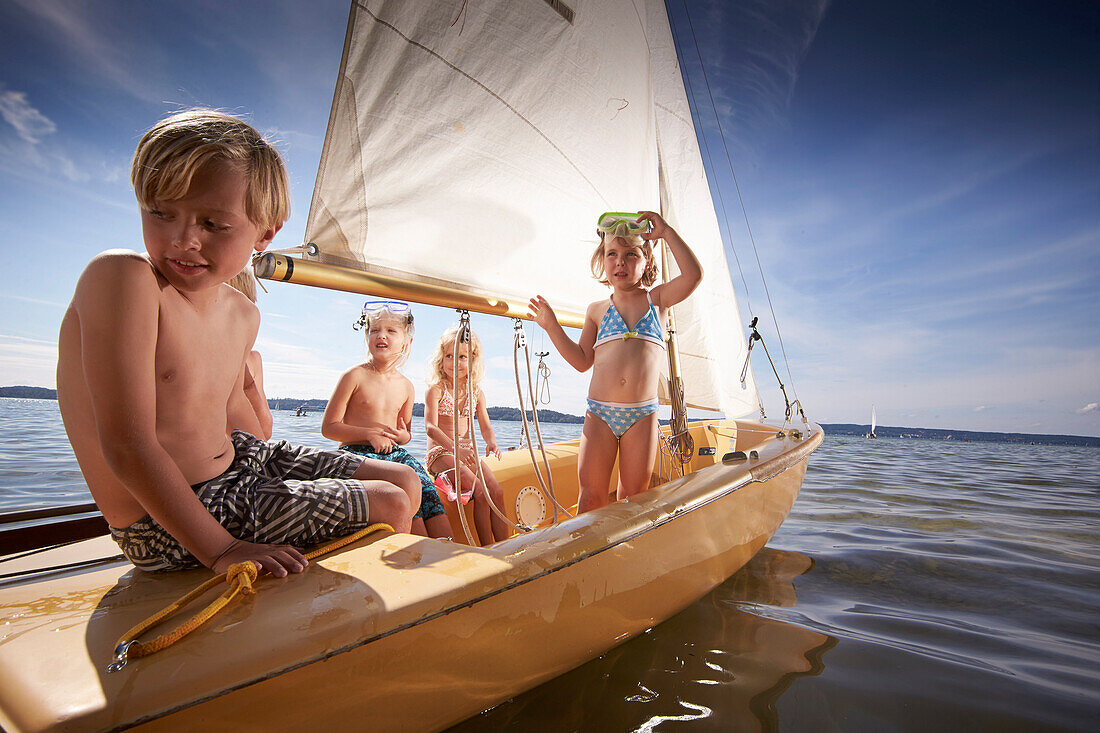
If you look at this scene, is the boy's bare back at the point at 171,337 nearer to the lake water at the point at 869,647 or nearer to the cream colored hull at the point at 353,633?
the cream colored hull at the point at 353,633

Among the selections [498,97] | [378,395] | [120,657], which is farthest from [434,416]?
[120,657]

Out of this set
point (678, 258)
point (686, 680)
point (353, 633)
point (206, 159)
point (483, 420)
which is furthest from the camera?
point (483, 420)

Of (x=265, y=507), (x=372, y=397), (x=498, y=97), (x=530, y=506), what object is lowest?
(x=530, y=506)

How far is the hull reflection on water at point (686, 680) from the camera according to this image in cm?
135

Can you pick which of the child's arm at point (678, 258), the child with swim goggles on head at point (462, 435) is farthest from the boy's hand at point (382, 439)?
the child's arm at point (678, 258)

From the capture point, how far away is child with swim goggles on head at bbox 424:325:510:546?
2.64m

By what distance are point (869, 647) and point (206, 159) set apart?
239cm

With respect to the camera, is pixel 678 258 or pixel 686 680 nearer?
pixel 686 680

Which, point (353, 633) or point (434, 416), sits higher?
point (434, 416)

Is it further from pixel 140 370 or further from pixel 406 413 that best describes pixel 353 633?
pixel 406 413

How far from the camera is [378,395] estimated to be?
2.86 meters

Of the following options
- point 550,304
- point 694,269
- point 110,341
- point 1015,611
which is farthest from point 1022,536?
point 110,341

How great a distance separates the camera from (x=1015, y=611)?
7.36 ft

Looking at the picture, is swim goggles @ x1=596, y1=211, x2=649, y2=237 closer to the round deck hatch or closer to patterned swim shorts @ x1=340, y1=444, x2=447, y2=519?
patterned swim shorts @ x1=340, y1=444, x2=447, y2=519
